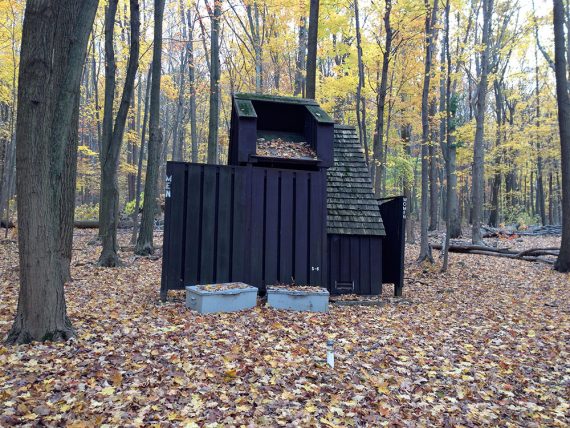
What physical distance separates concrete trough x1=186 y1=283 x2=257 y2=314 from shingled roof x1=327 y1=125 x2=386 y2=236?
2486 mm

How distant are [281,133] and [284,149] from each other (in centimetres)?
122

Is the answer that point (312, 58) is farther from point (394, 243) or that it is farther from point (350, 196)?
point (394, 243)

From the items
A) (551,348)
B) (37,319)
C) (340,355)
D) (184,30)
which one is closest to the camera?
(37,319)

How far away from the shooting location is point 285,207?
852 centimetres

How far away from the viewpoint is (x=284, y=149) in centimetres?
905

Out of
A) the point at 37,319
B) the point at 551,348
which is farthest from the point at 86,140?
the point at 551,348

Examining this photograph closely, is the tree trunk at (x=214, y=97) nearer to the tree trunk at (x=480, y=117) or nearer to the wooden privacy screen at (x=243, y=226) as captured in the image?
the wooden privacy screen at (x=243, y=226)

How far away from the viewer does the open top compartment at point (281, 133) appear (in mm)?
8398

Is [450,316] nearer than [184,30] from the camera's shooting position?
Yes

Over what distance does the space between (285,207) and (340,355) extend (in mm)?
3772

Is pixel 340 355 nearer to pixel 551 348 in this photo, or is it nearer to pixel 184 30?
pixel 551 348

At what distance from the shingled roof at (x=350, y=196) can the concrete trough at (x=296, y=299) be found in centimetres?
172

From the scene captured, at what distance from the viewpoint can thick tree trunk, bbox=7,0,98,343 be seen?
4574 mm

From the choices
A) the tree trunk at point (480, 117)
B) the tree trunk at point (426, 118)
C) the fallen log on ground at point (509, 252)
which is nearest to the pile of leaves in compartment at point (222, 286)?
the tree trunk at point (426, 118)
